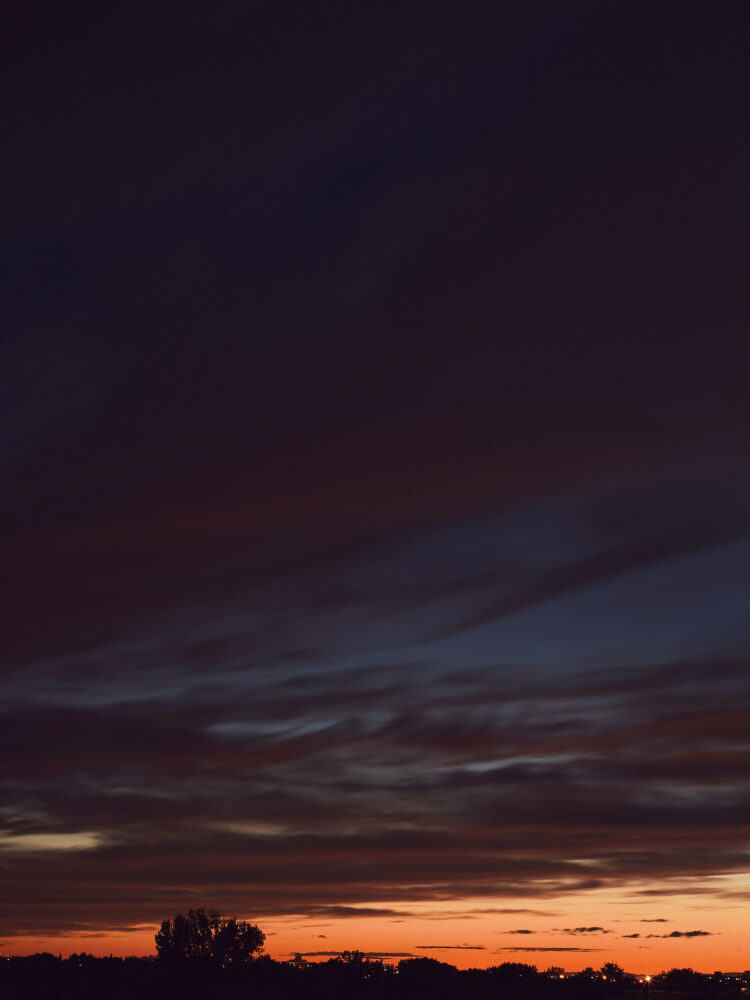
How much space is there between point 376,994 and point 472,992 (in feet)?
Result: 58.8

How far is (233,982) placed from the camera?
582ft

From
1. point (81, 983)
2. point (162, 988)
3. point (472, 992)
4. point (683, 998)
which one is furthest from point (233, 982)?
point (683, 998)

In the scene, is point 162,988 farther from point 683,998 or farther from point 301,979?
point 683,998

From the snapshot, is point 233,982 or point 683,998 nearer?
point 233,982

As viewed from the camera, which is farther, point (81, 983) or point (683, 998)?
point (683, 998)

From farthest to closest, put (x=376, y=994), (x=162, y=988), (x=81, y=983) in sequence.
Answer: (x=376, y=994)
(x=162, y=988)
(x=81, y=983)

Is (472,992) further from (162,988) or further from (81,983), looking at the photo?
(81,983)

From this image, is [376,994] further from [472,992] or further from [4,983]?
[4,983]

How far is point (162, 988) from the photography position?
551 ft

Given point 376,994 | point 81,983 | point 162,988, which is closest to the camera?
point 81,983

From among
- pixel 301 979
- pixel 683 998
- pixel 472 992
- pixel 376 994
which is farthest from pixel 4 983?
pixel 683 998

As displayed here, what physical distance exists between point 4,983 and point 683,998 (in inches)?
4424

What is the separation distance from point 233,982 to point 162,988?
535 inches

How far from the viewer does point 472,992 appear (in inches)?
7623
